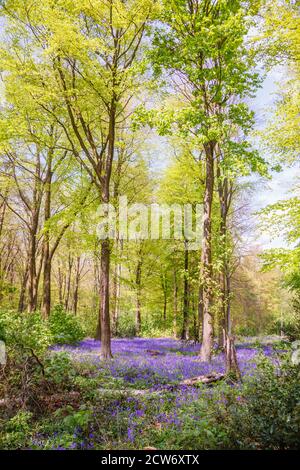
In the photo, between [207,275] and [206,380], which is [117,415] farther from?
[207,275]

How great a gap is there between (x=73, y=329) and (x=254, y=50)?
13530mm

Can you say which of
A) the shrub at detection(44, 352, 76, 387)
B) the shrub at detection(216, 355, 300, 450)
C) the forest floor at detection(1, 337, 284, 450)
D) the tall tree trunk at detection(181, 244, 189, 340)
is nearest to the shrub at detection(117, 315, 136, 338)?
the tall tree trunk at detection(181, 244, 189, 340)

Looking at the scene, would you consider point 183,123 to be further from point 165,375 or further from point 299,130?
point 165,375

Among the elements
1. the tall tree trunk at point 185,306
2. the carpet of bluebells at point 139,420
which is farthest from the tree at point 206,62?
the tall tree trunk at point 185,306

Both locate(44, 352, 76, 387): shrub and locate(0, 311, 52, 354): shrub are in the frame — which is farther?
locate(0, 311, 52, 354): shrub

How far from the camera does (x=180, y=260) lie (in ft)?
80.9

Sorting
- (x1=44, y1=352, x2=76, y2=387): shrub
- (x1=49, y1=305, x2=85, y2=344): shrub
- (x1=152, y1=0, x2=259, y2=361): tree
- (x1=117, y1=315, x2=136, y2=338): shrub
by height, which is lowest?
(x1=117, y1=315, x2=136, y2=338): shrub

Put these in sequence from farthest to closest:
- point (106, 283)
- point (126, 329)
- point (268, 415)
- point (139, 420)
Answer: point (126, 329) < point (106, 283) < point (139, 420) < point (268, 415)

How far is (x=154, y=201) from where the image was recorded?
24.8m

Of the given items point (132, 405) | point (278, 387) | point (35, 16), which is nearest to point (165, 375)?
point (132, 405)

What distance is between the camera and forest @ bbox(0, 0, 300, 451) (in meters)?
4.93

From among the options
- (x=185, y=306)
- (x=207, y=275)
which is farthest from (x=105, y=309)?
(x=185, y=306)

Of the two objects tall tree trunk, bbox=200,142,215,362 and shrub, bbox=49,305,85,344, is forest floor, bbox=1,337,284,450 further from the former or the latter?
shrub, bbox=49,305,85,344
